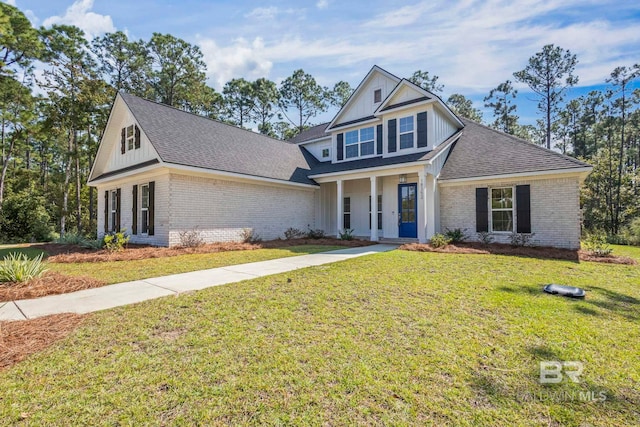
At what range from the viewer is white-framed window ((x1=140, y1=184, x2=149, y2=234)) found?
12113 mm

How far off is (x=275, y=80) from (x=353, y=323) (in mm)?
34934

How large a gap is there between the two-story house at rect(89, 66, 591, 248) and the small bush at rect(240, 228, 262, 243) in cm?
17

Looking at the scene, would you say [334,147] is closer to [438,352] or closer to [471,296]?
[471,296]


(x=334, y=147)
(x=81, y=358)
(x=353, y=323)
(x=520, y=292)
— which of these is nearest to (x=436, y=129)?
(x=334, y=147)

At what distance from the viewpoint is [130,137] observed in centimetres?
1322

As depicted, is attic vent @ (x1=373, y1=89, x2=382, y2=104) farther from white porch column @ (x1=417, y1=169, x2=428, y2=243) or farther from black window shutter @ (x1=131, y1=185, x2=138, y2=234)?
black window shutter @ (x1=131, y1=185, x2=138, y2=234)

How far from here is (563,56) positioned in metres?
25.1

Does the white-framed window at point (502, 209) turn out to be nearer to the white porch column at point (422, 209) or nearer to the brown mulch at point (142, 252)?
the white porch column at point (422, 209)

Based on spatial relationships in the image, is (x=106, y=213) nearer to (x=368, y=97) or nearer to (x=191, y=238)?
(x=191, y=238)

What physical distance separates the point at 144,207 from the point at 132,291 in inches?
333

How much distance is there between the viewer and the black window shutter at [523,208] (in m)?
10.8

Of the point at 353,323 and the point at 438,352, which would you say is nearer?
the point at 438,352

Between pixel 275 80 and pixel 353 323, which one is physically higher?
pixel 275 80

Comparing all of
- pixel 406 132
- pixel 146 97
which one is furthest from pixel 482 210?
pixel 146 97
